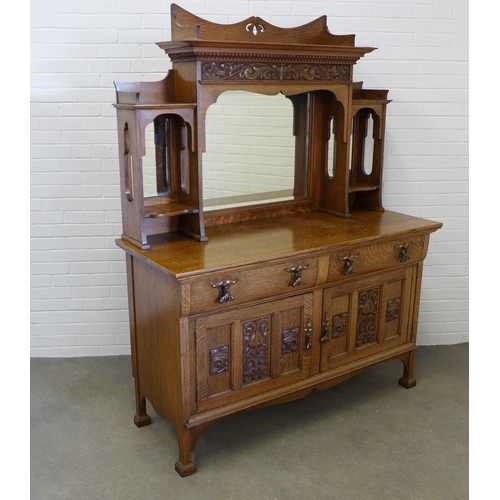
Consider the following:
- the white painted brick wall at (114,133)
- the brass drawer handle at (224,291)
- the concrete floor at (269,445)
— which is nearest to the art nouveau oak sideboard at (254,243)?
the brass drawer handle at (224,291)

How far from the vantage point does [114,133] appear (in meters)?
3.57

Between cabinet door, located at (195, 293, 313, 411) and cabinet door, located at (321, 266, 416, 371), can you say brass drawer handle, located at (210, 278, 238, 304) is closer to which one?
cabinet door, located at (195, 293, 313, 411)

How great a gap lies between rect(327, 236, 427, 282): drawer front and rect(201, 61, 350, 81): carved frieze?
0.90 meters

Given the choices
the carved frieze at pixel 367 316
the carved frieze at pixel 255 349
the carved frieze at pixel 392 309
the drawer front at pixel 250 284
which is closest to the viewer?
the drawer front at pixel 250 284

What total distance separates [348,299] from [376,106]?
1134 mm

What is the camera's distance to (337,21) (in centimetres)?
363

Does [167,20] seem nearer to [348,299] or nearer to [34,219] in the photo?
[34,219]

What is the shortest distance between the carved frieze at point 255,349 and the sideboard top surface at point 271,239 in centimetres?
33

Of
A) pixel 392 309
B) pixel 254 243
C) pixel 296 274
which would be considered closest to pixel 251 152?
pixel 254 243

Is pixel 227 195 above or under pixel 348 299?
above

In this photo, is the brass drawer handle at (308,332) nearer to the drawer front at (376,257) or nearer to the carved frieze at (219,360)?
the drawer front at (376,257)

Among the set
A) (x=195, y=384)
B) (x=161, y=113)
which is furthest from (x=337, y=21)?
(x=195, y=384)

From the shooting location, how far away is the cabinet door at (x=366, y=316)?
10.4ft

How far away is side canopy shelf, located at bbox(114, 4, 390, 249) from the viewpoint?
2.81 meters
